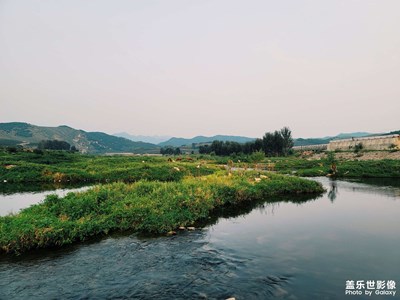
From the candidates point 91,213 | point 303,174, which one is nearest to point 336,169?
point 303,174

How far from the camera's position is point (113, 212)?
20.2 metres

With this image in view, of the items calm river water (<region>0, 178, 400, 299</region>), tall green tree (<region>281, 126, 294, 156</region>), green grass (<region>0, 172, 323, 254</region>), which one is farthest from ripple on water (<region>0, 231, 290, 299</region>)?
tall green tree (<region>281, 126, 294, 156</region>)

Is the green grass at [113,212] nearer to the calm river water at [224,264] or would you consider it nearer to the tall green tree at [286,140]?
the calm river water at [224,264]

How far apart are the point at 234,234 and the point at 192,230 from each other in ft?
9.52

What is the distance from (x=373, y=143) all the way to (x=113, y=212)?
333ft

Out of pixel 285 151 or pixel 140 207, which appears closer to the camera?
pixel 140 207

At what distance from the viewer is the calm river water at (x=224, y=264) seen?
448 inches

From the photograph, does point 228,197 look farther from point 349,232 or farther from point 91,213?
point 91,213

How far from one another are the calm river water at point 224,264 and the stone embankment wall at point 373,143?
81.1 meters

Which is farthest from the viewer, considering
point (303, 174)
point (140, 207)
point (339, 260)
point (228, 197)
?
point (303, 174)

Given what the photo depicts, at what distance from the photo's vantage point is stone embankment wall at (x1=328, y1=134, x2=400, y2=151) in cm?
8836

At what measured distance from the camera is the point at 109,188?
25.7m
